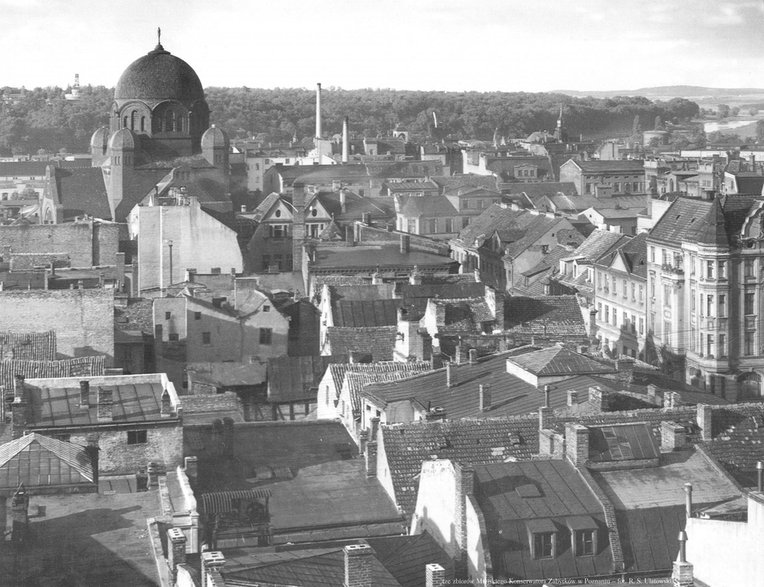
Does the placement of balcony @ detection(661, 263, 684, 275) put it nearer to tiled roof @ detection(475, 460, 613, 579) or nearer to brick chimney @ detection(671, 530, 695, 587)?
tiled roof @ detection(475, 460, 613, 579)

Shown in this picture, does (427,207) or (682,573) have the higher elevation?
(427,207)

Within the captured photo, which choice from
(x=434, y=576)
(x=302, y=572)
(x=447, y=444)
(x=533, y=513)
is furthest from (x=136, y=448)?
(x=434, y=576)

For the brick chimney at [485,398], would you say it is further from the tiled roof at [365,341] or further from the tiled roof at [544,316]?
the tiled roof at [544,316]

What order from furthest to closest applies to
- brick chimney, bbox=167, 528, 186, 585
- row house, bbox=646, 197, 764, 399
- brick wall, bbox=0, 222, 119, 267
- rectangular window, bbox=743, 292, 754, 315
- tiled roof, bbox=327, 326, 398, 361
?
brick wall, bbox=0, 222, 119, 267
rectangular window, bbox=743, 292, 754, 315
row house, bbox=646, 197, 764, 399
tiled roof, bbox=327, 326, 398, 361
brick chimney, bbox=167, 528, 186, 585

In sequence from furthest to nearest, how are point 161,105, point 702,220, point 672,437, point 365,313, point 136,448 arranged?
point 161,105 < point 702,220 < point 365,313 < point 136,448 < point 672,437

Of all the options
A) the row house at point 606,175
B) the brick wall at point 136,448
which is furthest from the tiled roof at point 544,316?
the row house at point 606,175

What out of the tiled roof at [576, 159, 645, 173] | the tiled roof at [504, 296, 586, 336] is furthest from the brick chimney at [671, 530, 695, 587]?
the tiled roof at [576, 159, 645, 173]

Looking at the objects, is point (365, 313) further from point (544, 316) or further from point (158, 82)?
point (158, 82)
